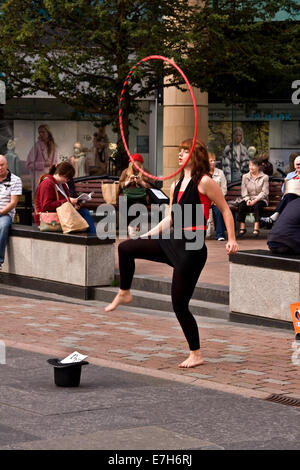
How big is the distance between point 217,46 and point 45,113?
969 centimetres

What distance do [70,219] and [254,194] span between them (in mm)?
5864

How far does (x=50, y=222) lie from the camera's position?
42.3 ft

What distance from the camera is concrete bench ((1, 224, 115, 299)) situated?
40.0 feet

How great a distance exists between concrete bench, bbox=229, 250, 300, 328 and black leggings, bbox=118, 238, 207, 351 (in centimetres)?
187

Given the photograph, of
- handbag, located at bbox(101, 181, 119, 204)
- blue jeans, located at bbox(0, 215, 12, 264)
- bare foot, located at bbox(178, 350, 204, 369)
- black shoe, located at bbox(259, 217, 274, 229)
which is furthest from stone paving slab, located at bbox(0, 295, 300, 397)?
handbag, located at bbox(101, 181, 119, 204)

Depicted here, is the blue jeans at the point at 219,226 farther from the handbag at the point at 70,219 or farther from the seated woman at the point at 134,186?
the handbag at the point at 70,219

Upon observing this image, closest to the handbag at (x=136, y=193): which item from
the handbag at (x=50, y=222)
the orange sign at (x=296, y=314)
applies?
the handbag at (x=50, y=222)

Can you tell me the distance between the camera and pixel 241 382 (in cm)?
728

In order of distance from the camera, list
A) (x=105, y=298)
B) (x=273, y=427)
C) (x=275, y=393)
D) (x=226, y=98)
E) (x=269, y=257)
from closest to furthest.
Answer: (x=273, y=427) → (x=275, y=393) → (x=269, y=257) → (x=105, y=298) → (x=226, y=98)

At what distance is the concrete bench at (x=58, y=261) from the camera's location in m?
12.2

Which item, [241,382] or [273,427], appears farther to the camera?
[241,382]

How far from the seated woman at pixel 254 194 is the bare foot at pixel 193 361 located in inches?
384

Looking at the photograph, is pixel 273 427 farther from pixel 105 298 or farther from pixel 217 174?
pixel 217 174
